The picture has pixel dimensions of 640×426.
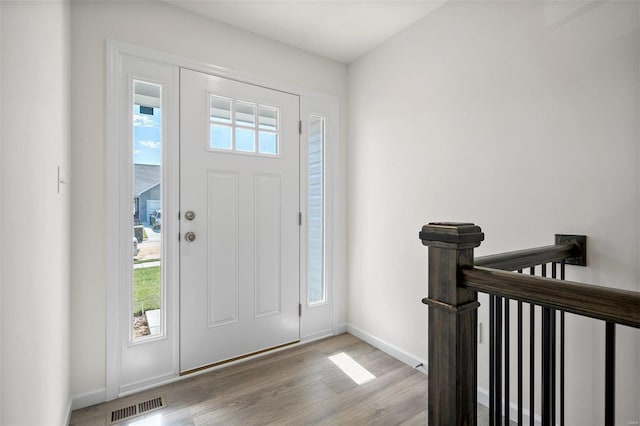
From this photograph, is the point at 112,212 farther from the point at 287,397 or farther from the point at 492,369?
the point at 492,369

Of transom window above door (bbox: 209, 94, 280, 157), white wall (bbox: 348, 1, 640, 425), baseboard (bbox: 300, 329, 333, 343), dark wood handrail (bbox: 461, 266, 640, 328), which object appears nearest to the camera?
dark wood handrail (bbox: 461, 266, 640, 328)

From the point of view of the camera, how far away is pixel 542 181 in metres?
1.61

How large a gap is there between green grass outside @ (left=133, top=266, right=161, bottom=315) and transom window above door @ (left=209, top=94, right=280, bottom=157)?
3.04ft

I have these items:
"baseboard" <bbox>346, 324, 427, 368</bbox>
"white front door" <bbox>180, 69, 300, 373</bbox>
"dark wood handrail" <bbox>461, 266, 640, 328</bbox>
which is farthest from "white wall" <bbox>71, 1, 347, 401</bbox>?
"dark wood handrail" <bbox>461, 266, 640, 328</bbox>

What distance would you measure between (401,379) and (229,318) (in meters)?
1.25

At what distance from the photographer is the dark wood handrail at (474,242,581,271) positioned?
3.10ft

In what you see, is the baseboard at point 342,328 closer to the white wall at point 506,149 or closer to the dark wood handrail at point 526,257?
the white wall at point 506,149

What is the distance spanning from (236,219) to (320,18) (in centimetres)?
152

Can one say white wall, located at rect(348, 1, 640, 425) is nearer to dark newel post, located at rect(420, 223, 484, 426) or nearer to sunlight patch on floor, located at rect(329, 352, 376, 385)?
sunlight patch on floor, located at rect(329, 352, 376, 385)

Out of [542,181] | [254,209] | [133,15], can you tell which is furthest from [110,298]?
[542,181]

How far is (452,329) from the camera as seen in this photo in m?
0.79

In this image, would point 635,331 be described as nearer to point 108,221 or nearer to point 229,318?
point 229,318

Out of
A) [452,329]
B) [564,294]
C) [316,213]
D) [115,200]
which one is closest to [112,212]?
[115,200]

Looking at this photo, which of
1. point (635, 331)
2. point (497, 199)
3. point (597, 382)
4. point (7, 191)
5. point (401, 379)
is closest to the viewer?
point (7, 191)
